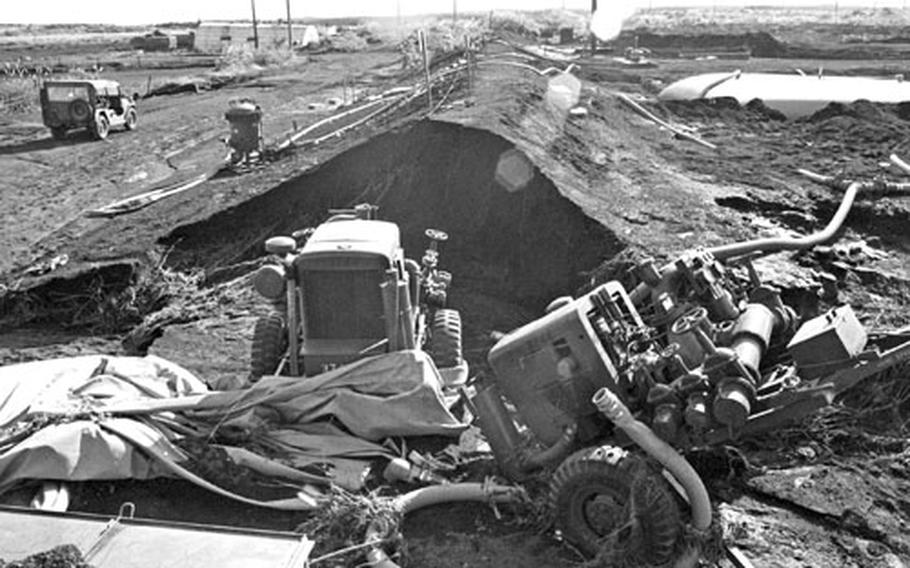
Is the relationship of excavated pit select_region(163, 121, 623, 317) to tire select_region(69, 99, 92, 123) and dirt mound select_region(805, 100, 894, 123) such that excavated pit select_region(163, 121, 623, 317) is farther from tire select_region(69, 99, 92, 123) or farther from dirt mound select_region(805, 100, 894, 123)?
dirt mound select_region(805, 100, 894, 123)

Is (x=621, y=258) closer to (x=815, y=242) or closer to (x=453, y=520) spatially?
(x=815, y=242)

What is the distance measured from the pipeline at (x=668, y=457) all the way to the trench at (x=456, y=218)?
615 centimetres

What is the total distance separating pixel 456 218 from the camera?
50.3 ft

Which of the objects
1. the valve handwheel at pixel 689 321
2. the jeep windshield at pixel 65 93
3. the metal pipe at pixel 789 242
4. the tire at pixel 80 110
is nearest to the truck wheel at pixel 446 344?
the metal pipe at pixel 789 242

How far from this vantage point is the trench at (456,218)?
14.0 meters

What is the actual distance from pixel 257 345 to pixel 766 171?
41.0ft

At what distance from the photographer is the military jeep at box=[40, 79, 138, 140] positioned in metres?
26.5

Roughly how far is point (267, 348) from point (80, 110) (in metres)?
18.9

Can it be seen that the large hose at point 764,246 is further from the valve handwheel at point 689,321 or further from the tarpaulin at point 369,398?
the tarpaulin at point 369,398

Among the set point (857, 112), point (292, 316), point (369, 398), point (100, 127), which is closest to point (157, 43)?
point (100, 127)

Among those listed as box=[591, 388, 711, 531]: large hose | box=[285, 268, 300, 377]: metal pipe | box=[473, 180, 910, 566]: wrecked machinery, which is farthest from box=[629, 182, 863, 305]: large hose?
box=[285, 268, 300, 377]: metal pipe

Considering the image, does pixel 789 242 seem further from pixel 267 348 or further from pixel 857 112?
pixel 857 112

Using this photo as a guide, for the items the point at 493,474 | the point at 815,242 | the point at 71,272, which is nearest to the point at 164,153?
the point at 71,272

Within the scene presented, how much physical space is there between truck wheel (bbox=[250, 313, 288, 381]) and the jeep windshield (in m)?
18.8
